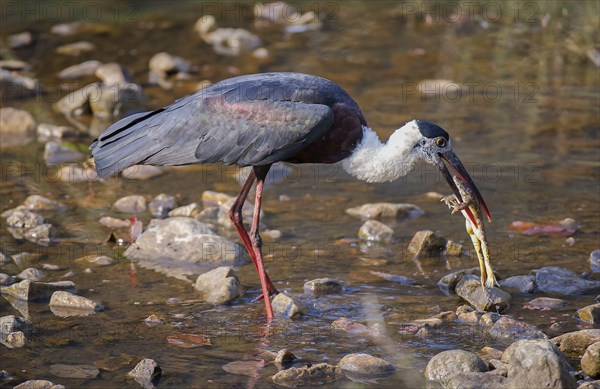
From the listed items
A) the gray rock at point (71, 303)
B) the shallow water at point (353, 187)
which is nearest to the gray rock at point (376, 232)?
the shallow water at point (353, 187)

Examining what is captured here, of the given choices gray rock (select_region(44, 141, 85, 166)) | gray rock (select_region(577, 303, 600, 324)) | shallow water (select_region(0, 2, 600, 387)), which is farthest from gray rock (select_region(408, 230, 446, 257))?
gray rock (select_region(44, 141, 85, 166))

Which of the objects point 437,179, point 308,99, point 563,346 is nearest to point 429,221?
point 437,179

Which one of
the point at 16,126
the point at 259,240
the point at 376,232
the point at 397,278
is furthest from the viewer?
the point at 16,126

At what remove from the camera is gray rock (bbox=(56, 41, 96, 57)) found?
1405 cm

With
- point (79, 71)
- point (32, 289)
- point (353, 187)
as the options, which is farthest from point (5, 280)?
point (79, 71)

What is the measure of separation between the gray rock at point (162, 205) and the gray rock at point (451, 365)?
3700mm

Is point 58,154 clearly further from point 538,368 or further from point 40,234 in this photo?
point 538,368

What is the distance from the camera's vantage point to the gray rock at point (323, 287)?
7.16m

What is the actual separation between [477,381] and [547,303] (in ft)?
5.15

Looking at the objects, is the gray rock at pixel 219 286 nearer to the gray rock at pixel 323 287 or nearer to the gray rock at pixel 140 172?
the gray rock at pixel 323 287

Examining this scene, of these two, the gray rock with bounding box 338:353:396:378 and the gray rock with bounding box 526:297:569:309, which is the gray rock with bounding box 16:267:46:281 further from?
the gray rock with bounding box 526:297:569:309

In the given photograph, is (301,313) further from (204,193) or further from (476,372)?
(204,193)

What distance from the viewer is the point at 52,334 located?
643 cm

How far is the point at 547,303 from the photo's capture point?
682 cm
